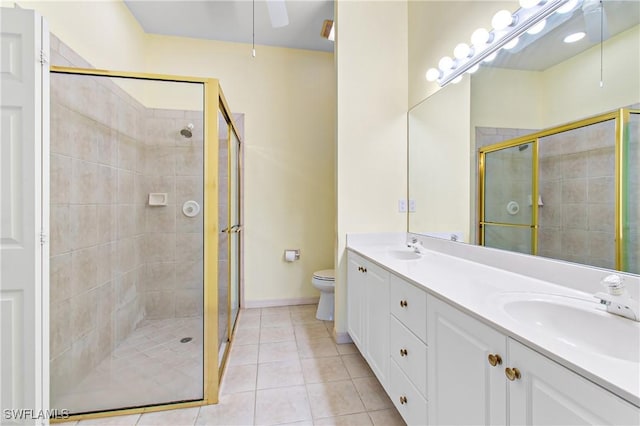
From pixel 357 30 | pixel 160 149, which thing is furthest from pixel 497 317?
pixel 357 30

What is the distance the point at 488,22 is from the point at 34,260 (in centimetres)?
248

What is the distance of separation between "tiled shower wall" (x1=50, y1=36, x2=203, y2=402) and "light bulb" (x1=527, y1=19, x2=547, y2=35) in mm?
1757

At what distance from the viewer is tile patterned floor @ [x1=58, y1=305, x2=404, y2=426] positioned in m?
1.43

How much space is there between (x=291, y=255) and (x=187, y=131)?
174 centimetres

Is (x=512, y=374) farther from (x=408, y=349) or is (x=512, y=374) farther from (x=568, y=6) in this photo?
(x=568, y=6)

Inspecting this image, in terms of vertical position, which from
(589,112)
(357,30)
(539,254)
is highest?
(357,30)

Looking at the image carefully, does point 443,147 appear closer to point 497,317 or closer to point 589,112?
point 589,112

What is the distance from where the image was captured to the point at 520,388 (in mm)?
672

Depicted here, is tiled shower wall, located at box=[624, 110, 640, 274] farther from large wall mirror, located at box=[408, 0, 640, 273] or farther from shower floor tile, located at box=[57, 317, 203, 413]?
shower floor tile, located at box=[57, 317, 203, 413]

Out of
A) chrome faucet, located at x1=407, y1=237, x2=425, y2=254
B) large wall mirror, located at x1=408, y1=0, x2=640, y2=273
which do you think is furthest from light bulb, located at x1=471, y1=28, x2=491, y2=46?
chrome faucet, located at x1=407, y1=237, x2=425, y2=254

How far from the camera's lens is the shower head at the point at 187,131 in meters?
1.68

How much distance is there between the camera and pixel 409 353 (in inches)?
47.8

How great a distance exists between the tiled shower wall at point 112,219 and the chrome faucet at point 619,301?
1.75m

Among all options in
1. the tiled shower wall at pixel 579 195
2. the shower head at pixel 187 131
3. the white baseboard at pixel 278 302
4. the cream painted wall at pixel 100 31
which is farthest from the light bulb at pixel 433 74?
the white baseboard at pixel 278 302
